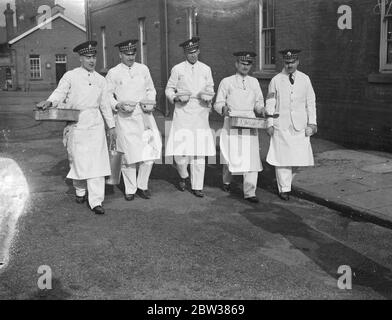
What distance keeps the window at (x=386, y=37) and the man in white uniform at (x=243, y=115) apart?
3787mm

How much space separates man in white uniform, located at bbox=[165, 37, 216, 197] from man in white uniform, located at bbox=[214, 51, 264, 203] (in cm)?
36

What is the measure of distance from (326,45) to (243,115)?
475 cm

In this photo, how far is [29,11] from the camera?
6066 centimetres

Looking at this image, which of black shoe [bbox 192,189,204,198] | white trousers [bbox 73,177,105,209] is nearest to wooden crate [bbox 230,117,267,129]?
black shoe [bbox 192,189,204,198]

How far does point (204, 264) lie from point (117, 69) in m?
3.61

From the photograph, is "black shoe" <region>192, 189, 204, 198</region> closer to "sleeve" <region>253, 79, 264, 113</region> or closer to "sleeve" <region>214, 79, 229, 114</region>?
"sleeve" <region>214, 79, 229, 114</region>

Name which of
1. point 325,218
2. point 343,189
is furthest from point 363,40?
point 325,218

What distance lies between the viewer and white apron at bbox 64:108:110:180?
23.2 feet

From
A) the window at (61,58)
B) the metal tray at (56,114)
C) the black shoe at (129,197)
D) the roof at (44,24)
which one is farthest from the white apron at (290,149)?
the roof at (44,24)

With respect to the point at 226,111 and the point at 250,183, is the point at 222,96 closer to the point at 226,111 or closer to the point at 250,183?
the point at 226,111

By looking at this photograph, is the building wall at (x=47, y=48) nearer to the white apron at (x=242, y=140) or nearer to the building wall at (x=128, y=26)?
the building wall at (x=128, y=26)

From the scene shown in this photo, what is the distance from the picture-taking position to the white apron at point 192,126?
7984 millimetres

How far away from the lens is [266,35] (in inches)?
543

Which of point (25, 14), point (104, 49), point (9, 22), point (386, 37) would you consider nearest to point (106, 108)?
point (386, 37)
